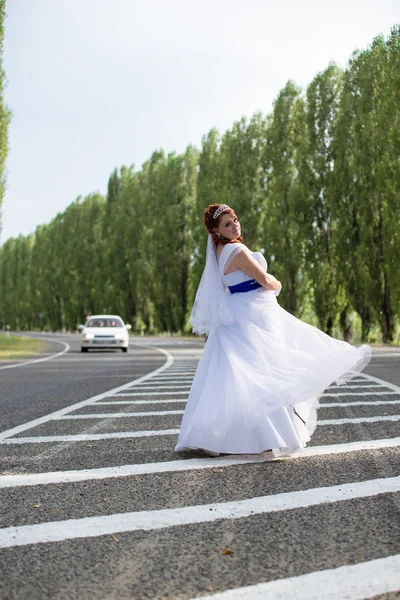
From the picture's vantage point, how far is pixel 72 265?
81.0 metres

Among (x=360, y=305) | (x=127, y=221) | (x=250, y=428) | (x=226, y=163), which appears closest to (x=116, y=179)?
(x=127, y=221)

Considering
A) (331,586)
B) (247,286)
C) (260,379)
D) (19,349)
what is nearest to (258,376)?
(260,379)

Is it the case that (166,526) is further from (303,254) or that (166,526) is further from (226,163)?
(226,163)

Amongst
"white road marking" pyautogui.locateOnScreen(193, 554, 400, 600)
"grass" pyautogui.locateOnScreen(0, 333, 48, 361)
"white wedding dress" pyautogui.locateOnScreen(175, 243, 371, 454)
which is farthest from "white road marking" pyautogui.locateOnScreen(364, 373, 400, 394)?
"grass" pyautogui.locateOnScreen(0, 333, 48, 361)

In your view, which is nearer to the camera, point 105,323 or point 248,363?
point 248,363

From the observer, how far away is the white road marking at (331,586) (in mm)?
2668

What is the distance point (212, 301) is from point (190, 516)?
2.33 m

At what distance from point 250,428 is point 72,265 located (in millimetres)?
77060

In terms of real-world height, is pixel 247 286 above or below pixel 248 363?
above

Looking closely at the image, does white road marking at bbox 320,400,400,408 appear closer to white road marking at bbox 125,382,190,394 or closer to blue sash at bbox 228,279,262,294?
white road marking at bbox 125,382,190,394

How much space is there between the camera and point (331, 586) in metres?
2.75

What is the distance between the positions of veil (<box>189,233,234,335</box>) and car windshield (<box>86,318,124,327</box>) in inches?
906

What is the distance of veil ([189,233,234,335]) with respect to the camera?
5.77 metres

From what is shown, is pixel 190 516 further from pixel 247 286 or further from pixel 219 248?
pixel 219 248
